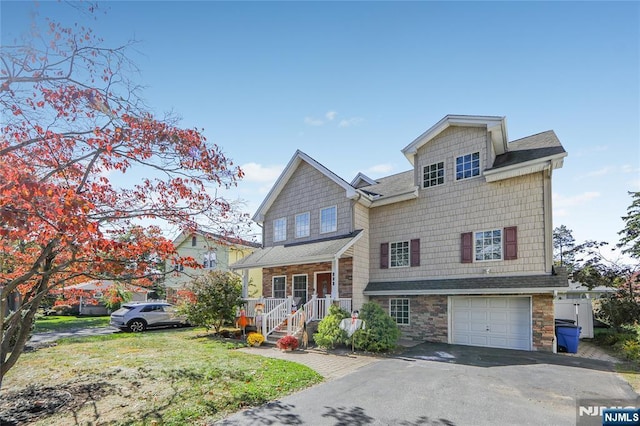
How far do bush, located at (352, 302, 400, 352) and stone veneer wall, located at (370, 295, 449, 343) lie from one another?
286 cm

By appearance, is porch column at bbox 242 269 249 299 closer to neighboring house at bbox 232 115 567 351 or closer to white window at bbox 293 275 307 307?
neighboring house at bbox 232 115 567 351

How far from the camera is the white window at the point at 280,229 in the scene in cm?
1861

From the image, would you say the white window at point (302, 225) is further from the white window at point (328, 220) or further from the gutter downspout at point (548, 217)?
the gutter downspout at point (548, 217)

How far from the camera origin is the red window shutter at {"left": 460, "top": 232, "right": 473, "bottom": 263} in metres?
13.6

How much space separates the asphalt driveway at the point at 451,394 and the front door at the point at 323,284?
6309 millimetres

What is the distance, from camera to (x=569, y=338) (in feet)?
38.7

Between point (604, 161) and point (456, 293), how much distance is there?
21.0 feet

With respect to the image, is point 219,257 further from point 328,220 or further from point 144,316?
point 328,220

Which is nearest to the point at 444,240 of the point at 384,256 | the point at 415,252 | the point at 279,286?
the point at 415,252

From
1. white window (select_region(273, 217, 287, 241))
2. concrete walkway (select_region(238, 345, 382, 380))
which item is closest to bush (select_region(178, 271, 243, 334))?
concrete walkway (select_region(238, 345, 382, 380))

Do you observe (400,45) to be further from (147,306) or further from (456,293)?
(147,306)

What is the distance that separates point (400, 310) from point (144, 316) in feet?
44.6

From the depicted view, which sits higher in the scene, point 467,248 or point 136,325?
point 467,248

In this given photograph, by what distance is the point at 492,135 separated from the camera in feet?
45.0
